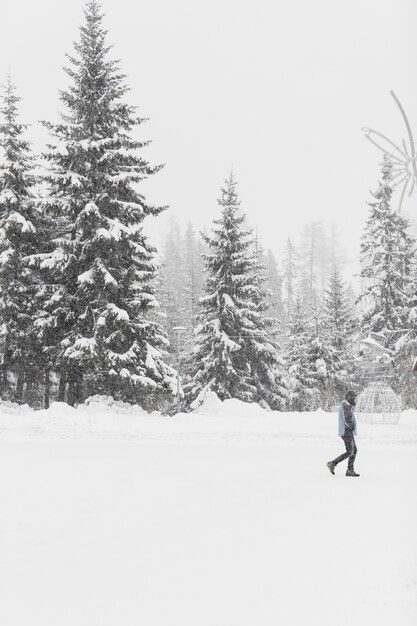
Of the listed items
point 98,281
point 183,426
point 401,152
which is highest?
point 98,281

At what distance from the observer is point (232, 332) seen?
29.8 metres

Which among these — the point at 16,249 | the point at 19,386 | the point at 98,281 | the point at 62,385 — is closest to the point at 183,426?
the point at 98,281

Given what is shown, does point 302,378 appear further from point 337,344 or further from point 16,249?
point 16,249

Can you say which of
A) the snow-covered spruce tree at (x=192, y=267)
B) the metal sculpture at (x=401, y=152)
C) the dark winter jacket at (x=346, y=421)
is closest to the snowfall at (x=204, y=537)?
the dark winter jacket at (x=346, y=421)

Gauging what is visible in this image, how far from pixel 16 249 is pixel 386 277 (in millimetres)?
18877

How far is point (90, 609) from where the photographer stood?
5.30m

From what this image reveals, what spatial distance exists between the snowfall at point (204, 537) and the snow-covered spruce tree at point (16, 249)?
10.2 m

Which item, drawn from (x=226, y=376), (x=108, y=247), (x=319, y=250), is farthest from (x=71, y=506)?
(x=319, y=250)

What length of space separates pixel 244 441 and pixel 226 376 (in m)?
11.2

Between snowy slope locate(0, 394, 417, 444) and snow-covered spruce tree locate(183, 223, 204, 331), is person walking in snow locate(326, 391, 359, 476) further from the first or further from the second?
snow-covered spruce tree locate(183, 223, 204, 331)

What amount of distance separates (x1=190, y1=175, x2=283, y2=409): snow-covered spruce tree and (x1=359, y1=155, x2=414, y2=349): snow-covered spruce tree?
19.1 feet

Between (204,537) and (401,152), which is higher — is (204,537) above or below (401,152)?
below

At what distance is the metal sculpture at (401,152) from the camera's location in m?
1.99

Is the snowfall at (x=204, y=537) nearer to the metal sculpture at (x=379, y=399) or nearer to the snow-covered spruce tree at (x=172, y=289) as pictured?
the metal sculpture at (x=379, y=399)
